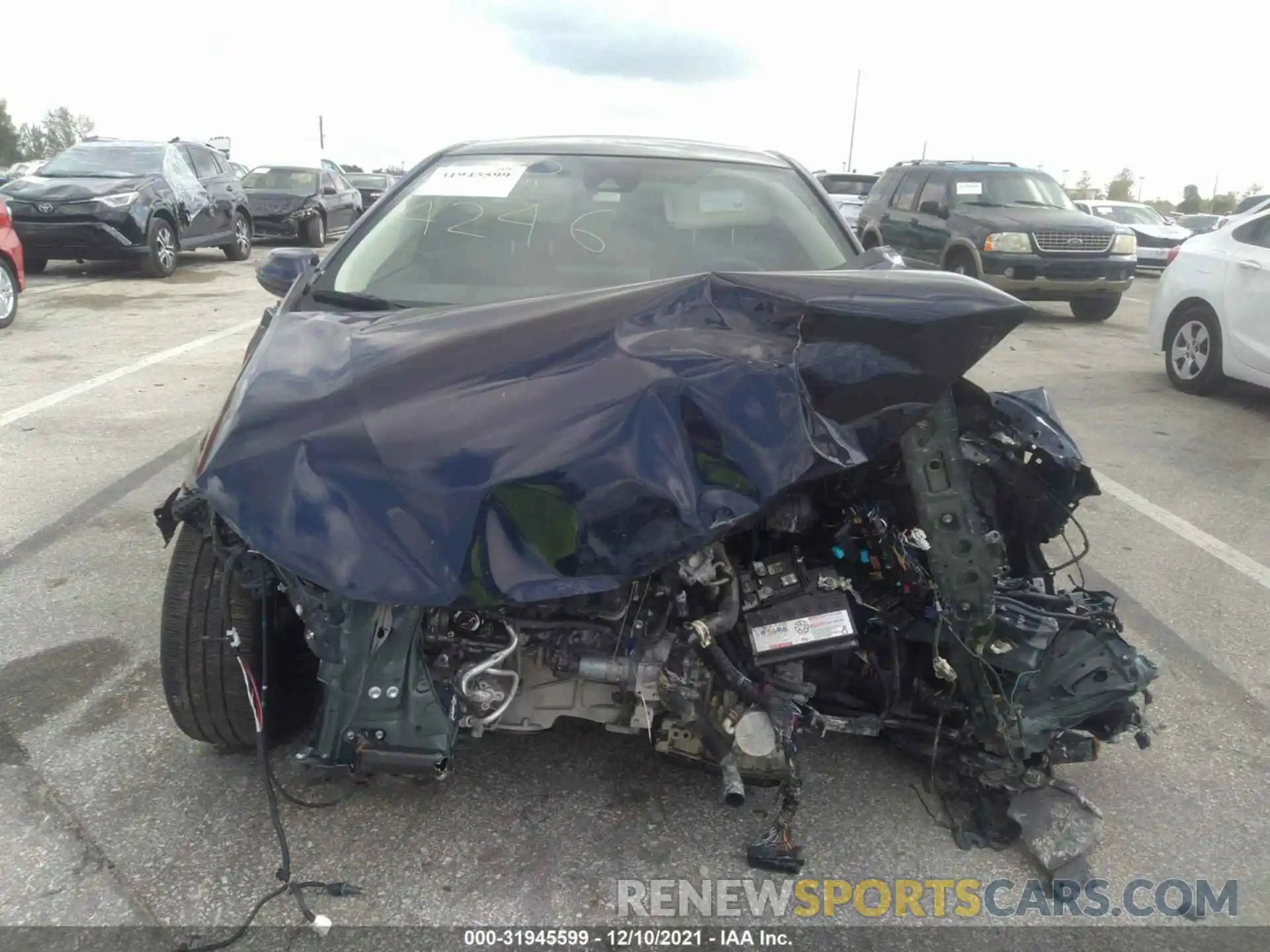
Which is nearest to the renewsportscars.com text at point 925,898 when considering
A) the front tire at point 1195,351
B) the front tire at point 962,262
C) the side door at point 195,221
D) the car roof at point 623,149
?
the car roof at point 623,149

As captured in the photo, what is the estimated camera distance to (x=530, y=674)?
95.1 inches

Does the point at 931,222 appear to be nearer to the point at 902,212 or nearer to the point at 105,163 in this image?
the point at 902,212

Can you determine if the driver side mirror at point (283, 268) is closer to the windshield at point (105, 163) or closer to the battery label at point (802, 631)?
the battery label at point (802, 631)

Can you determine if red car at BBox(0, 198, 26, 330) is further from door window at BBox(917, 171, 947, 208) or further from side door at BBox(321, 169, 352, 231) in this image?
door window at BBox(917, 171, 947, 208)

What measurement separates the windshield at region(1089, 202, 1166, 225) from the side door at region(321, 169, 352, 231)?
15112 mm

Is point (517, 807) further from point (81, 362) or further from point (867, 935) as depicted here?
point (81, 362)

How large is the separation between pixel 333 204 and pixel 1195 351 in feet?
52.4

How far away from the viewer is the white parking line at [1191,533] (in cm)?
438

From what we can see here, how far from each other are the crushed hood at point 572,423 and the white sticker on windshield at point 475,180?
1.18 metres

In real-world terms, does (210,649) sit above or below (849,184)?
below

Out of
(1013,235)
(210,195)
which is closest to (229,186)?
(210,195)

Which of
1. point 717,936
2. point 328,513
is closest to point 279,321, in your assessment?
point 328,513

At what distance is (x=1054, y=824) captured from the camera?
8.21 feet

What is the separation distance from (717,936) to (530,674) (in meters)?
0.75
